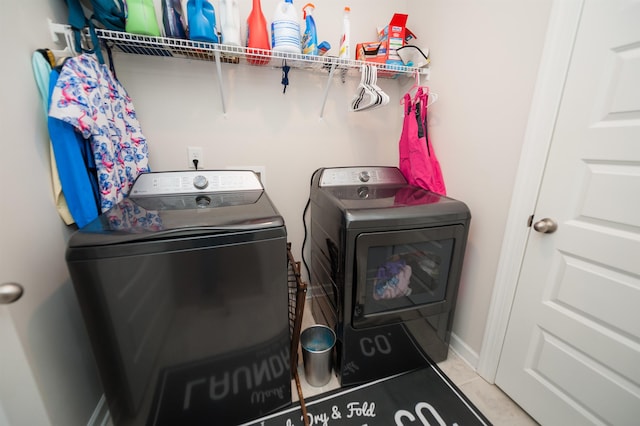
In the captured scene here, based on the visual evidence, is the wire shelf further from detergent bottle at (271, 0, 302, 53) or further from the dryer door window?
the dryer door window

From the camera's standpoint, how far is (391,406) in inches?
50.9

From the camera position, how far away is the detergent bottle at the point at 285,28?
1.36m

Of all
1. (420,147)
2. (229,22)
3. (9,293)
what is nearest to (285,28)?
(229,22)

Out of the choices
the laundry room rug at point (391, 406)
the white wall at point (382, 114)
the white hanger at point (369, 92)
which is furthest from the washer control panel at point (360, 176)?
the laundry room rug at point (391, 406)

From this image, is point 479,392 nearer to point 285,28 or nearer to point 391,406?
point 391,406

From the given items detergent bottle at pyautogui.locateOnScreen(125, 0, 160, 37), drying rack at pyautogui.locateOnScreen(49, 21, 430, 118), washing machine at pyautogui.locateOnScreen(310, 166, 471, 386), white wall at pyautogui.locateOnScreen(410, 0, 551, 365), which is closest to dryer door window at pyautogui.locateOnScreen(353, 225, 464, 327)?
washing machine at pyautogui.locateOnScreen(310, 166, 471, 386)

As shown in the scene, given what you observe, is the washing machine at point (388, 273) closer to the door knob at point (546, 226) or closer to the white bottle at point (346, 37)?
the door knob at point (546, 226)

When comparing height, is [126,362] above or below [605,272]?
below

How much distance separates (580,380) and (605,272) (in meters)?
0.47

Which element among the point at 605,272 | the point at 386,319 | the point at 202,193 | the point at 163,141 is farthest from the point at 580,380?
the point at 163,141

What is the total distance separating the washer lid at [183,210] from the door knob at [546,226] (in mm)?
1100

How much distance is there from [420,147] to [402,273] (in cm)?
78

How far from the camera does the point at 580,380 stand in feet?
3.45

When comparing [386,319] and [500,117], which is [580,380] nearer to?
[386,319]
